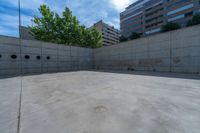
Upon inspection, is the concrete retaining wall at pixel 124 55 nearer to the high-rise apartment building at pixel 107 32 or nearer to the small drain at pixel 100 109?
the small drain at pixel 100 109

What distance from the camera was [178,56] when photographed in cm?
1038

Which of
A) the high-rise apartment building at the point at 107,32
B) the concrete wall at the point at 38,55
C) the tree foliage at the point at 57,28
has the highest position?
the high-rise apartment building at the point at 107,32

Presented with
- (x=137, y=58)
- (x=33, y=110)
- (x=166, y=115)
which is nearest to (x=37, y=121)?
(x=33, y=110)

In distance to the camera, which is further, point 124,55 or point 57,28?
point 57,28

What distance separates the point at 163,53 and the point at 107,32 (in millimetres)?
54657

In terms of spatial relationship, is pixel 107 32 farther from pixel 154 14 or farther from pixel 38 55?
pixel 38 55

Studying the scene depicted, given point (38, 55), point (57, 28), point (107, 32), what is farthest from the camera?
point (107, 32)

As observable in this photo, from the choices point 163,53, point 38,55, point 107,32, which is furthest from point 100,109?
point 107,32

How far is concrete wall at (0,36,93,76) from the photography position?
11.0 meters

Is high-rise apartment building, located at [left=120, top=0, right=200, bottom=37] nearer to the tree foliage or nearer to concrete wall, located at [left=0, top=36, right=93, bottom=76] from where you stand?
the tree foliage

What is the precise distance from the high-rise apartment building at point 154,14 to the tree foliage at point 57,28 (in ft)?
119

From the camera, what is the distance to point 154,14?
4462 centimetres

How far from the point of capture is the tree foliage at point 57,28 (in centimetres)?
2062

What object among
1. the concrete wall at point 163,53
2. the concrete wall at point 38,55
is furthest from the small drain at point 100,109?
the concrete wall at point 38,55
